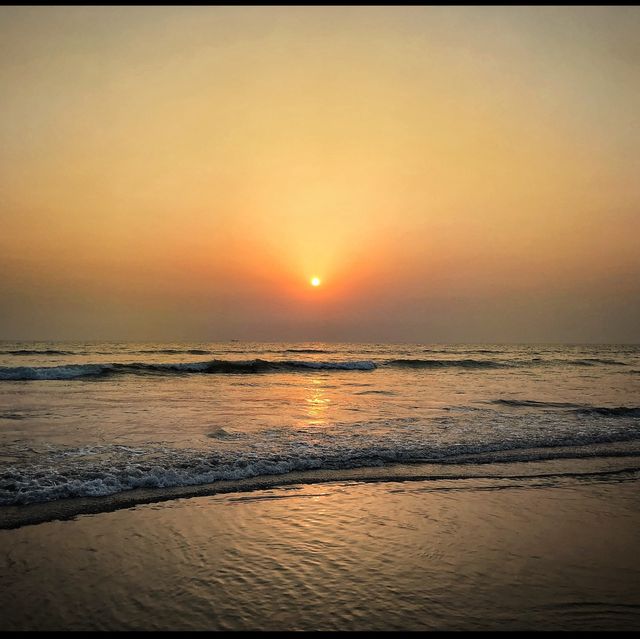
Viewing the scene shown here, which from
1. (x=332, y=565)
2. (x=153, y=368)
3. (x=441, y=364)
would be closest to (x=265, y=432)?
(x=332, y=565)

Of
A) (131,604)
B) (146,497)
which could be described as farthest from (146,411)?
(131,604)

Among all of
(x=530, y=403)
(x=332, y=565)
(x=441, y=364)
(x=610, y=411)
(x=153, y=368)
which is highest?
(x=441, y=364)

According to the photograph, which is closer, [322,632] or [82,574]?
[322,632]

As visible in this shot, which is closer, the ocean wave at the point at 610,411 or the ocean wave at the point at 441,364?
the ocean wave at the point at 610,411

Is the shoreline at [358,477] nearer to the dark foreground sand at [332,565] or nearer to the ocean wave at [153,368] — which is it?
the dark foreground sand at [332,565]

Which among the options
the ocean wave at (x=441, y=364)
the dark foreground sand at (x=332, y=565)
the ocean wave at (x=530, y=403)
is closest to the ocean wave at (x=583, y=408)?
the ocean wave at (x=530, y=403)

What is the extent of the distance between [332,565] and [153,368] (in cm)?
3746

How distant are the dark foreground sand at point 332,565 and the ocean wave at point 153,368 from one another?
3111 centimetres

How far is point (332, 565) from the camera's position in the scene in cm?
516

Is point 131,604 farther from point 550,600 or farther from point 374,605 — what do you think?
point 550,600

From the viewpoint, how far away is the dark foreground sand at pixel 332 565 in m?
4.24

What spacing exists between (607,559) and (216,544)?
169 inches

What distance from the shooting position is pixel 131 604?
4387 mm

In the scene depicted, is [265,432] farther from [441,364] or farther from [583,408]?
[441,364]
